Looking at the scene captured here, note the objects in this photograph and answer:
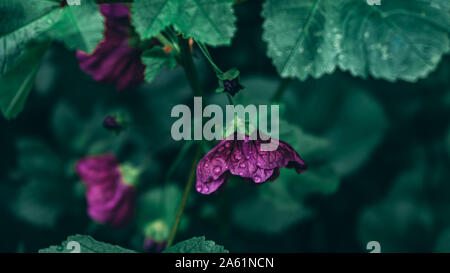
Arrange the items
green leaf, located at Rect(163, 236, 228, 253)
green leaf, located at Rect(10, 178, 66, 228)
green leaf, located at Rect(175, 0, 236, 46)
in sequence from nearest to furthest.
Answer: green leaf, located at Rect(175, 0, 236, 46), green leaf, located at Rect(163, 236, 228, 253), green leaf, located at Rect(10, 178, 66, 228)

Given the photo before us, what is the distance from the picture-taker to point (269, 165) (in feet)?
1.78

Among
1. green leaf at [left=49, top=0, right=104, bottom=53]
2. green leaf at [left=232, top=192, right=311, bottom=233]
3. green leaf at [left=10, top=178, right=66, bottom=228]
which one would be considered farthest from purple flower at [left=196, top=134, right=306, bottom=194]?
green leaf at [left=10, top=178, right=66, bottom=228]

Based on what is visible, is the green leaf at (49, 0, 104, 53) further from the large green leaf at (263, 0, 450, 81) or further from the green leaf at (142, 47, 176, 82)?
the large green leaf at (263, 0, 450, 81)

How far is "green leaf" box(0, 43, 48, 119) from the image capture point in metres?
0.57

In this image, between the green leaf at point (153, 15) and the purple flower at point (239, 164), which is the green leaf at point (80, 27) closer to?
the green leaf at point (153, 15)

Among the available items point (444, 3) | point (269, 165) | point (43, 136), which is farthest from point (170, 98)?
point (444, 3)

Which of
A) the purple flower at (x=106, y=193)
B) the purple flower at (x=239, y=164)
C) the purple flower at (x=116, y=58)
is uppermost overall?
the purple flower at (x=116, y=58)

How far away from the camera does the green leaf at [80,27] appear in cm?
53

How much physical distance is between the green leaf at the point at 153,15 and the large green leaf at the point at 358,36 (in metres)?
0.13

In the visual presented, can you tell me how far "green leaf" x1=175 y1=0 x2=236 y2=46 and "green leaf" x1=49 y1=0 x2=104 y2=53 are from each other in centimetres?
12

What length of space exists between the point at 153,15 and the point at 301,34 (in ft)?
0.63

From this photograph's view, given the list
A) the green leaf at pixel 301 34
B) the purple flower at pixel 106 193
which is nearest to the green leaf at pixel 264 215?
the purple flower at pixel 106 193

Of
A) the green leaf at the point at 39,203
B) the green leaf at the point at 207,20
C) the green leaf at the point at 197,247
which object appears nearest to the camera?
the green leaf at the point at 207,20
